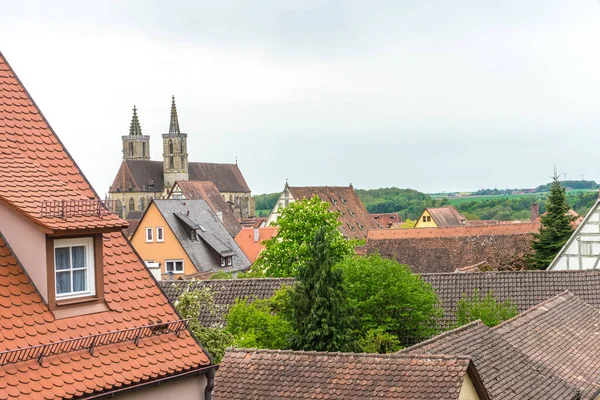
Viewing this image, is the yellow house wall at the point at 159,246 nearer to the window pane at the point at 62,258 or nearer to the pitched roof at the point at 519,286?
the pitched roof at the point at 519,286

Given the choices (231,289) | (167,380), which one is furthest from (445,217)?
(167,380)

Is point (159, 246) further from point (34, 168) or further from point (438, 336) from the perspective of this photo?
point (34, 168)

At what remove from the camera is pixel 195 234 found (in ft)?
205

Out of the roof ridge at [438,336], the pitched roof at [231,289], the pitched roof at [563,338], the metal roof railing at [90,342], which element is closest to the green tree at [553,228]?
the pitched roof at [231,289]

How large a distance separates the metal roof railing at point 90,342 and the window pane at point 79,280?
56 centimetres

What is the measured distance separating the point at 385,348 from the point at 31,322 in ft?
61.6

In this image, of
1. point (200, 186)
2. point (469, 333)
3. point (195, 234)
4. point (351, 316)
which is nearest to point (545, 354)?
point (469, 333)

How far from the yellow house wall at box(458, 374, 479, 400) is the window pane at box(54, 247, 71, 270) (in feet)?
24.7

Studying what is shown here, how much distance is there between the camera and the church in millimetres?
170750

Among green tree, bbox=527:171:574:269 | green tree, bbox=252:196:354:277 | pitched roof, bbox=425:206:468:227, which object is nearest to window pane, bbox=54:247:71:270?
green tree, bbox=252:196:354:277

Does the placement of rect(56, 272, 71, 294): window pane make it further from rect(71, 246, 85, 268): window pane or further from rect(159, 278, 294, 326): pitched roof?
rect(159, 278, 294, 326): pitched roof

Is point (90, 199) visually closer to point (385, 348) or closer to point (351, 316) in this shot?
point (351, 316)

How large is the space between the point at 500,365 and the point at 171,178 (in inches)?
6286

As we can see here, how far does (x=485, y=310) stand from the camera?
29312 mm
